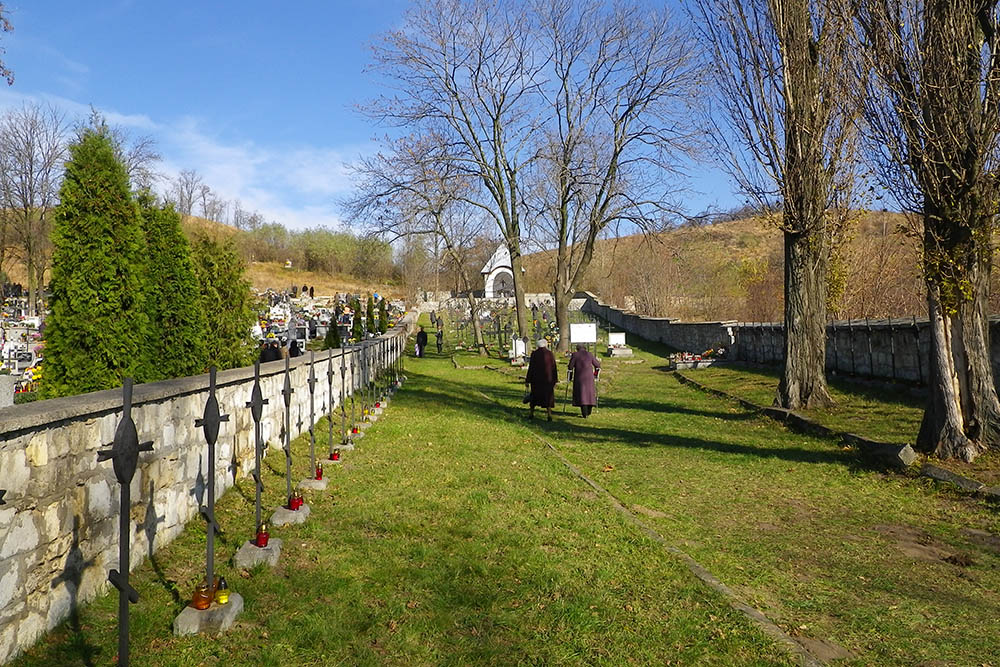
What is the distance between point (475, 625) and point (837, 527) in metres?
4.03

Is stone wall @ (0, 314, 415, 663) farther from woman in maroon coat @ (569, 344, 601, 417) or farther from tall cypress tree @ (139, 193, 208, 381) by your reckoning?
woman in maroon coat @ (569, 344, 601, 417)

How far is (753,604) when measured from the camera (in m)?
4.61

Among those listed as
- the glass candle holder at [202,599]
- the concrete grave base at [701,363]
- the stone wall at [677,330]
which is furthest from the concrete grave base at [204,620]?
the stone wall at [677,330]

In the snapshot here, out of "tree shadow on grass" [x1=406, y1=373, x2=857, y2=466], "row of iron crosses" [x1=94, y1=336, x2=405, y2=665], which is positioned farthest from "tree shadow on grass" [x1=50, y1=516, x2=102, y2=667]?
"tree shadow on grass" [x1=406, y1=373, x2=857, y2=466]

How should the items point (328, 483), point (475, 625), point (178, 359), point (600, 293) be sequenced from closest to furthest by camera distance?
point (475, 625)
point (328, 483)
point (178, 359)
point (600, 293)

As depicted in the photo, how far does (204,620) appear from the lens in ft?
12.8

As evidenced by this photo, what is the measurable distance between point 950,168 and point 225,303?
34.2ft

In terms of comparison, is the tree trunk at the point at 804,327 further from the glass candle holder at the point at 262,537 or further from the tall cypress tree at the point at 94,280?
the tall cypress tree at the point at 94,280

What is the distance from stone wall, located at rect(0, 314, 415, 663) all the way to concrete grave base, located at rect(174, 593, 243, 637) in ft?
1.98

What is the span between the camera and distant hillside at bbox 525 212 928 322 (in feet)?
83.4

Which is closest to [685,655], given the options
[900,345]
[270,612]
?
[270,612]

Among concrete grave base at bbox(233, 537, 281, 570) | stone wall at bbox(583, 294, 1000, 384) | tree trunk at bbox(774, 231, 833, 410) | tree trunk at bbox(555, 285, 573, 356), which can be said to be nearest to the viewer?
concrete grave base at bbox(233, 537, 281, 570)

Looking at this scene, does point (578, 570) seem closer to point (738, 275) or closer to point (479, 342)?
point (479, 342)

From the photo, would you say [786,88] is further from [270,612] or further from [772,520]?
[270,612]
